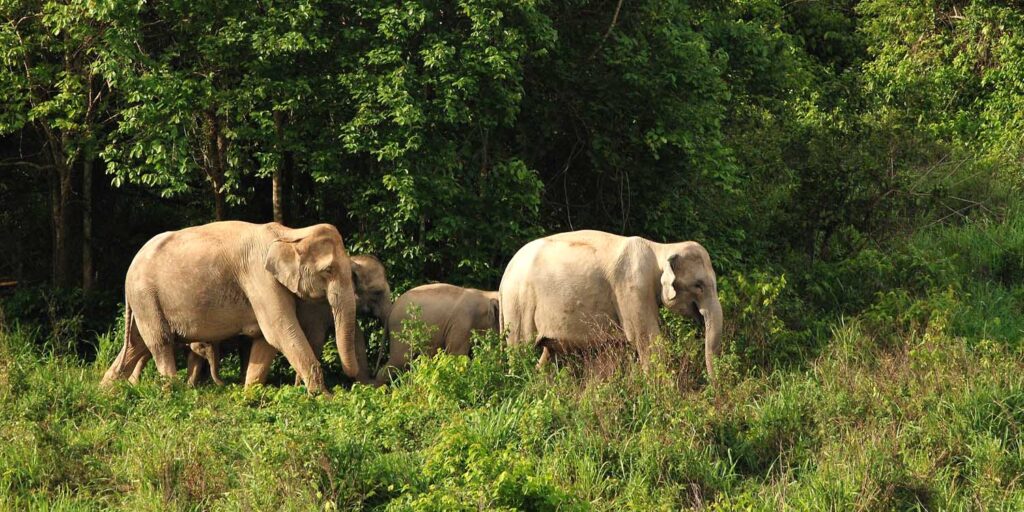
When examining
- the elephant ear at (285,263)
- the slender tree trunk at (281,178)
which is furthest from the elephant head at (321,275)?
the slender tree trunk at (281,178)

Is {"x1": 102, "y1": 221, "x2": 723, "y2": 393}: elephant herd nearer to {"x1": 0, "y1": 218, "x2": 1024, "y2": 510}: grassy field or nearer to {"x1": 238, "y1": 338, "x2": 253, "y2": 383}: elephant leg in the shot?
{"x1": 238, "y1": 338, "x2": 253, "y2": 383}: elephant leg

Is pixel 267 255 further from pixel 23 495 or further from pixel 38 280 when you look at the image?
pixel 38 280

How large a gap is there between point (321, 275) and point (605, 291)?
7.34ft

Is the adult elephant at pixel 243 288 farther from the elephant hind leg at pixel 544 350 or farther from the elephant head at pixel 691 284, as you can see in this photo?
the elephant head at pixel 691 284

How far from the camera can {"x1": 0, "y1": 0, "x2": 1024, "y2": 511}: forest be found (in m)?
8.56

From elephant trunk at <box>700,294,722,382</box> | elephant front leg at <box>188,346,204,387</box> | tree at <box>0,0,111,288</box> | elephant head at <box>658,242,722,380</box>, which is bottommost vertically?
elephant front leg at <box>188,346,204,387</box>

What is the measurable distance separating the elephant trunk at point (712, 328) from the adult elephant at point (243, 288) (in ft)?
9.01

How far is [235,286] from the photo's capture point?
430 inches

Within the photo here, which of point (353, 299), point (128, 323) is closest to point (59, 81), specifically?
point (128, 323)

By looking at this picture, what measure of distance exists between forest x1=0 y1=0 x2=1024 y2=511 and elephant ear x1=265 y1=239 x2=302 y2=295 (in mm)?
893

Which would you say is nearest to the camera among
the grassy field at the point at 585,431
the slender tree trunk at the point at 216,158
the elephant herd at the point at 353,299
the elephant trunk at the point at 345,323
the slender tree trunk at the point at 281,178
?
the grassy field at the point at 585,431

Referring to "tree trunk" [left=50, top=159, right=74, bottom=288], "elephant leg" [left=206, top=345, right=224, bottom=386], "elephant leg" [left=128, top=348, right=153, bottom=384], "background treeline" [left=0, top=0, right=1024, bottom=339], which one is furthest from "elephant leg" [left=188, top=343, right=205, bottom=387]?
"tree trunk" [left=50, top=159, right=74, bottom=288]

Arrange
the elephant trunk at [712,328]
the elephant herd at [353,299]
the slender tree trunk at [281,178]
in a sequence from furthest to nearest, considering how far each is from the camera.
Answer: the slender tree trunk at [281,178] < the elephant herd at [353,299] < the elephant trunk at [712,328]

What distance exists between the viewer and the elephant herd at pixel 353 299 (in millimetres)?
10344
